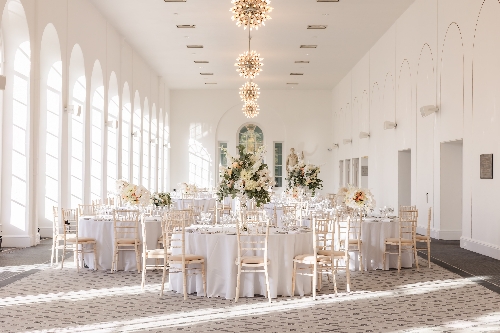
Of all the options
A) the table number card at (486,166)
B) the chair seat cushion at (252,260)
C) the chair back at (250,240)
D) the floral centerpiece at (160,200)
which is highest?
the table number card at (486,166)

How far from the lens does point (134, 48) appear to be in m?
21.3

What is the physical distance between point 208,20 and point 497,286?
11.3m

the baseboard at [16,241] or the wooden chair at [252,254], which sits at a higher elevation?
the wooden chair at [252,254]

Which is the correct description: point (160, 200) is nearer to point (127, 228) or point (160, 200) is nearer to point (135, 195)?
point (135, 195)

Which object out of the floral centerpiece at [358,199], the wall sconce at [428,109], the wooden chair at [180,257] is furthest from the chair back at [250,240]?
the wall sconce at [428,109]

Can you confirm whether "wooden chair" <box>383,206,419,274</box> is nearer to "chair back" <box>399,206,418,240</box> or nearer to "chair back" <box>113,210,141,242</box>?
"chair back" <box>399,206,418,240</box>

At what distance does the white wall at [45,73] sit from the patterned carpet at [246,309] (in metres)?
3.74

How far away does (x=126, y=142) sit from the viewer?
22422 millimetres

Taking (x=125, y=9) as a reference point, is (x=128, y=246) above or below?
below

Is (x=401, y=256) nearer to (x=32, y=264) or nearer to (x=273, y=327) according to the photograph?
(x=273, y=327)

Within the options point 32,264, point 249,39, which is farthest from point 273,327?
point 249,39

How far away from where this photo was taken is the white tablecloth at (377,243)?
10.0 meters

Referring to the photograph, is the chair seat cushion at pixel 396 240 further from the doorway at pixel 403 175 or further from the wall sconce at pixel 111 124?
the wall sconce at pixel 111 124

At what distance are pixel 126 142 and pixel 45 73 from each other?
7895mm
